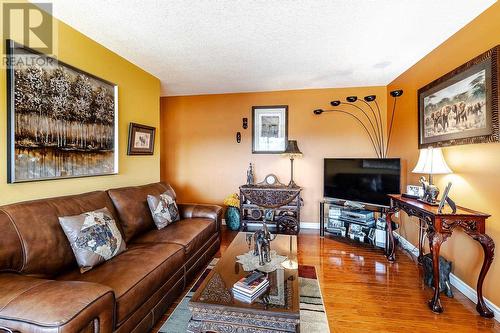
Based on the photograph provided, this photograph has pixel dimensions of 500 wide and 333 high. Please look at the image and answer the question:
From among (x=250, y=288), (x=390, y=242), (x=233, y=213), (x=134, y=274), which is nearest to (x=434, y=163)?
A: (x=390, y=242)

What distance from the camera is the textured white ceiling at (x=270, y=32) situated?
6.31 ft

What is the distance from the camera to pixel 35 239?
1531 mm

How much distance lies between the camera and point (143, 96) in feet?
10.7

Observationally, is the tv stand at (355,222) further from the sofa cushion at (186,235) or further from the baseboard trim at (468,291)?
the sofa cushion at (186,235)

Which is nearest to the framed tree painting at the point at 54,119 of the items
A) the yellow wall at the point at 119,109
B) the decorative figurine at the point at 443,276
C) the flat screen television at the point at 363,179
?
the yellow wall at the point at 119,109

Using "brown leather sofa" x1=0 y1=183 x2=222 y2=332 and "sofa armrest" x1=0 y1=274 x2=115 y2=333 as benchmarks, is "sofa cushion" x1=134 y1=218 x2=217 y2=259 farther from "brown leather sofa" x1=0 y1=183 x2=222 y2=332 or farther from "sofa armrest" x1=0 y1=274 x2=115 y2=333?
"sofa armrest" x1=0 y1=274 x2=115 y2=333

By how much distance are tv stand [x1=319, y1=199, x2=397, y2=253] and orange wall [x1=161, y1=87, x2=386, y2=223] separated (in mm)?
463

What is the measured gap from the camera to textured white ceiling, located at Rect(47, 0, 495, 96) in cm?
192

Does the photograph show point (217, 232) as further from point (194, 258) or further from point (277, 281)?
point (277, 281)

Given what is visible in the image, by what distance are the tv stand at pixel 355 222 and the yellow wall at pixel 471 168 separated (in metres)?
0.81

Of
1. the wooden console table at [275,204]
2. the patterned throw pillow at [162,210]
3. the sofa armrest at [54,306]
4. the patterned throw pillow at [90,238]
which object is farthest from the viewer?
the wooden console table at [275,204]

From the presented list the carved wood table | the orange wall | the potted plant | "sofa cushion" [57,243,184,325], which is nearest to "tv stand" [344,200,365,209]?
the orange wall

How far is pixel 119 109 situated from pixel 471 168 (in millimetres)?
3676

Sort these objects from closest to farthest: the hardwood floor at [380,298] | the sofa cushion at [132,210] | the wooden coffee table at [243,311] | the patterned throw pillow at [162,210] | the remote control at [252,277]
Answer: the wooden coffee table at [243,311], the remote control at [252,277], the hardwood floor at [380,298], the sofa cushion at [132,210], the patterned throw pillow at [162,210]
